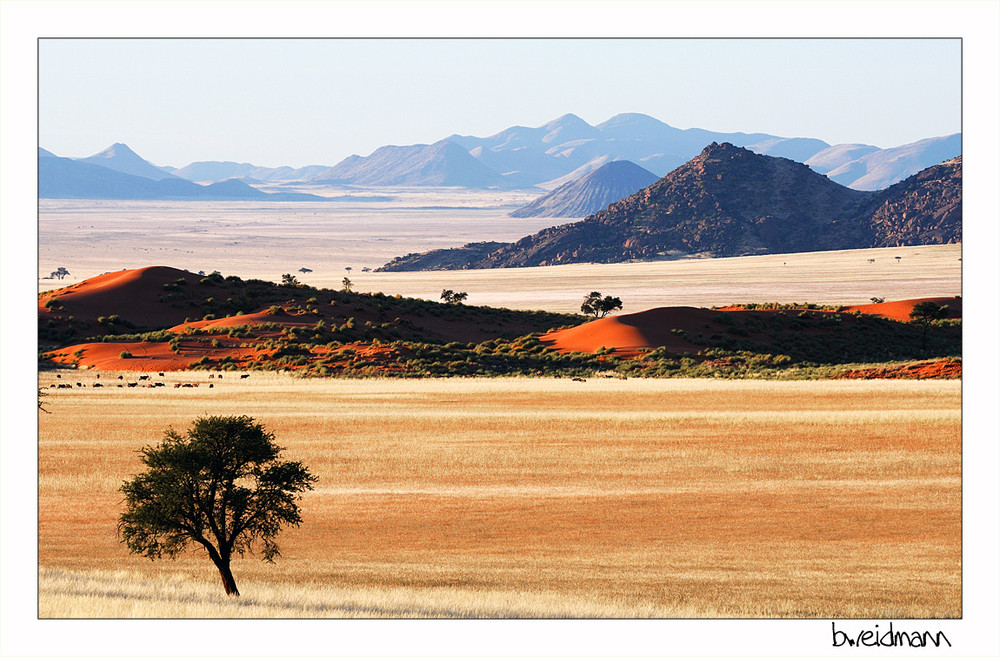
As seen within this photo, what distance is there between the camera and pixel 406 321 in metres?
101

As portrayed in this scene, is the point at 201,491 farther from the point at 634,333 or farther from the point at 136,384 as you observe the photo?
the point at 634,333

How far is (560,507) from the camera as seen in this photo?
97.5 ft

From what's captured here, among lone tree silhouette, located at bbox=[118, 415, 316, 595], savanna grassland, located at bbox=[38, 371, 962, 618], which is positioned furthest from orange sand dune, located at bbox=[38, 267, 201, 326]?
lone tree silhouette, located at bbox=[118, 415, 316, 595]

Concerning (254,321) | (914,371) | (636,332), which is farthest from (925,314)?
(254,321)

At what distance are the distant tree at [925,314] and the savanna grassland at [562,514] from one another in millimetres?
36504

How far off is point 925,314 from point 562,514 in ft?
223

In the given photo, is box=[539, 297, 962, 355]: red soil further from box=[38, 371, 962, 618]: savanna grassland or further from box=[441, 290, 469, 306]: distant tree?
box=[441, 290, 469, 306]: distant tree

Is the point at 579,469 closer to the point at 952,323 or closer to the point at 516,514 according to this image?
the point at 516,514

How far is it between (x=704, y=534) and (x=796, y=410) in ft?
88.2

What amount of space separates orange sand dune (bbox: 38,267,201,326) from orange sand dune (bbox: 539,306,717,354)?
3572 centimetres

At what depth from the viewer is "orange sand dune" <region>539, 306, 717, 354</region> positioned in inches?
3319
